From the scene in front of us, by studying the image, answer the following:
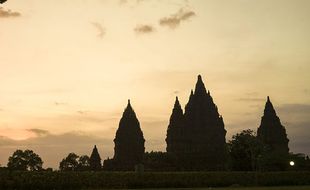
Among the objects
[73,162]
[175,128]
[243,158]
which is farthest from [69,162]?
[243,158]

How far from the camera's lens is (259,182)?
57312mm

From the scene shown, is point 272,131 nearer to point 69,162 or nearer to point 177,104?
point 177,104

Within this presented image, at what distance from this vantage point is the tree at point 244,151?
232ft

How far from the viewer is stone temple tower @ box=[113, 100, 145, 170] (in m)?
89.7

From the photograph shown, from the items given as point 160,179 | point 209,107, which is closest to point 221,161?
point 209,107

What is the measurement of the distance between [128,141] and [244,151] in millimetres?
26566

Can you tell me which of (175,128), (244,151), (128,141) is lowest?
(244,151)

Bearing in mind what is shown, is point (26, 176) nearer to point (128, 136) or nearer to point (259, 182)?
point (259, 182)

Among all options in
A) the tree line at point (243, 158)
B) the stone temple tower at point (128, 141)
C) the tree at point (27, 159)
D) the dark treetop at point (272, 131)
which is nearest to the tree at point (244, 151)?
the tree line at point (243, 158)

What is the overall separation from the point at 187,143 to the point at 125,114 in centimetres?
1402

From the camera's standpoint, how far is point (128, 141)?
298 feet

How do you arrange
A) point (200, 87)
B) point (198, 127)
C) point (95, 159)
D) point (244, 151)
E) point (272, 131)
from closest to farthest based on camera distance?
point (244, 151) → point (198, 127) → point (272, 131) → point (95, 159) → point (200, 87)

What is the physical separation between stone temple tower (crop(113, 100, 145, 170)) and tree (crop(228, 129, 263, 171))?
21022 millimetres

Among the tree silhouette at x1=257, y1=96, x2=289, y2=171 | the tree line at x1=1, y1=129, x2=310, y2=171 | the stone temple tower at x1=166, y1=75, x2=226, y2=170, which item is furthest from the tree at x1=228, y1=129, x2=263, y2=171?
the tree silhouette at x1=257, y1=96, x2=289, y2=171
